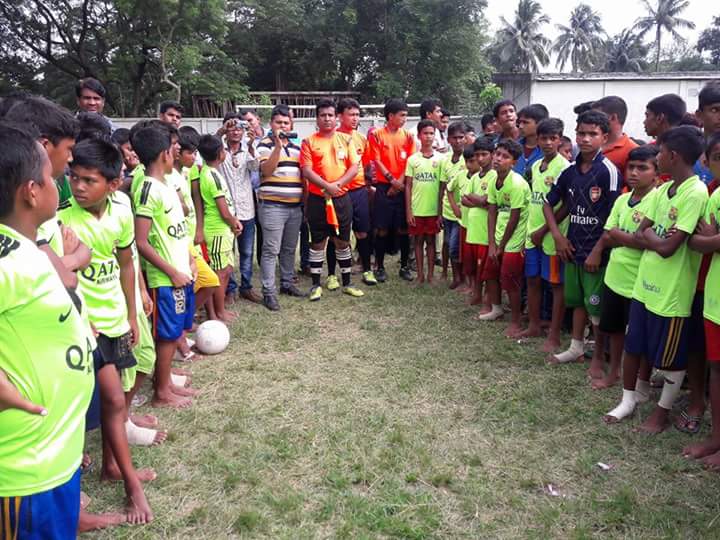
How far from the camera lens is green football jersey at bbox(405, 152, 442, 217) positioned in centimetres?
661

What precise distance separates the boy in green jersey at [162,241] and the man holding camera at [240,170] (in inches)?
87.4

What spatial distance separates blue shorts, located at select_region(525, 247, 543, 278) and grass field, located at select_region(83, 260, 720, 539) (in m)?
0.63

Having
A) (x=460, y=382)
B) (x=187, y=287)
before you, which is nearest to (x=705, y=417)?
(x=460, y=382)

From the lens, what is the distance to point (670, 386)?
3408 millimetres

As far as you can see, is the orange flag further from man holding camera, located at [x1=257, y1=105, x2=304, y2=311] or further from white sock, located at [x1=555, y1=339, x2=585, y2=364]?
white sock, located at [x1=555, y1=339, x2=585, y2=364]

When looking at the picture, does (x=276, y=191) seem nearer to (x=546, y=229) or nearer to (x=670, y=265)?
(x=546, y=229)

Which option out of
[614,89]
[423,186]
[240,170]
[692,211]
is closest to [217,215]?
[240,170]

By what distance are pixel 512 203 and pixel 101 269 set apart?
137 inches

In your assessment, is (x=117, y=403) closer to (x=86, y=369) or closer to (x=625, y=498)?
(x=86, y=369)

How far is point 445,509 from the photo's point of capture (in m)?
2.79

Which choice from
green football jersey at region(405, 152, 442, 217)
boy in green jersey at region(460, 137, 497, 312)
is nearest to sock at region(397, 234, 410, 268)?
green football jersey at region(405, 152, 442, 217)

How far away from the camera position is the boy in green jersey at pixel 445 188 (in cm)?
643

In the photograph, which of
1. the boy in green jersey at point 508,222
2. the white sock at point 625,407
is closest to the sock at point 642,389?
the white sock at point 625,407

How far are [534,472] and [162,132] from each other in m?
2.90
